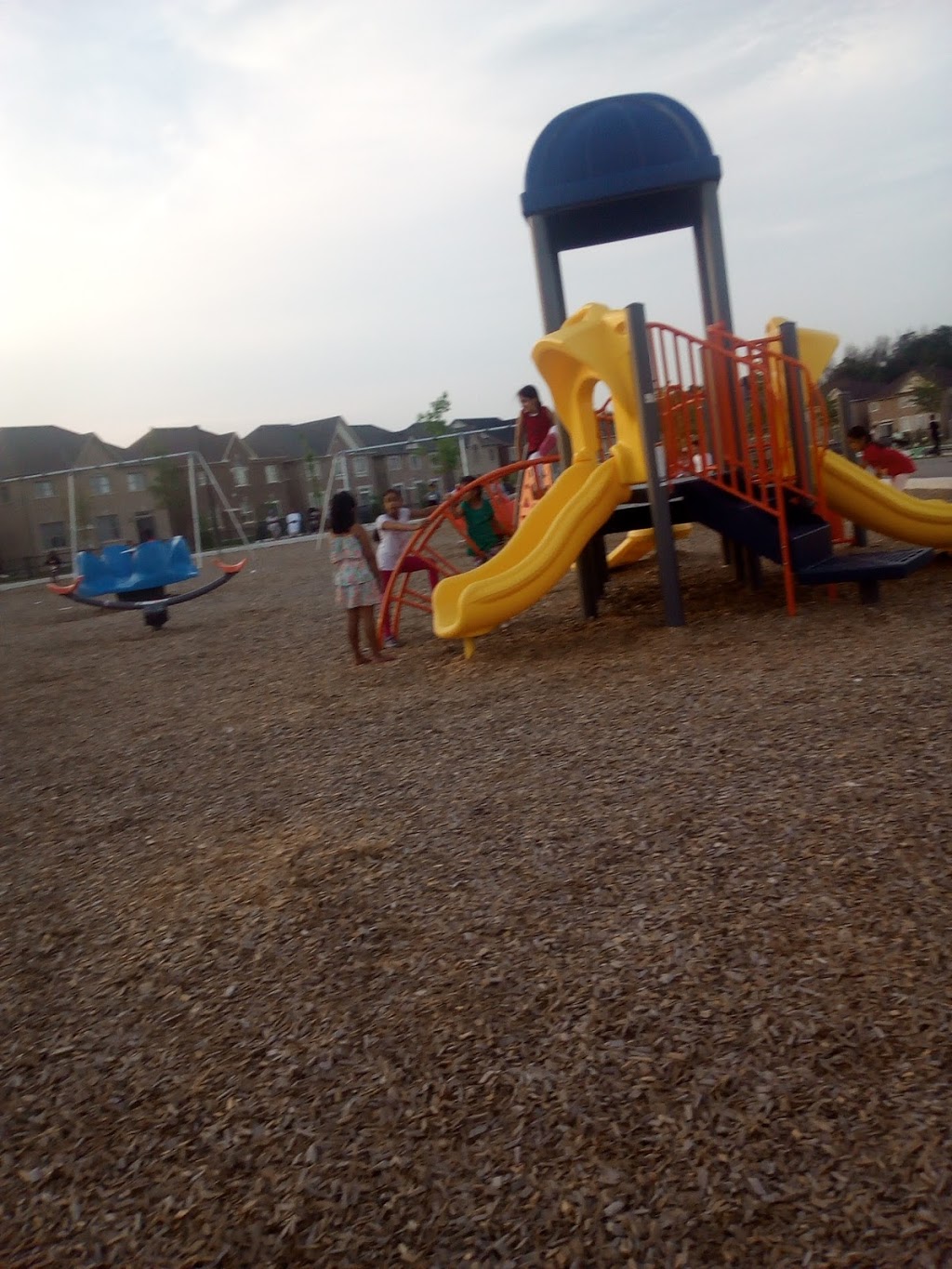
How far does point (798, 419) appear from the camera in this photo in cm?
755

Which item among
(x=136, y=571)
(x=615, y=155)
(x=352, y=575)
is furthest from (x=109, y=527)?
(x=615, y=155)

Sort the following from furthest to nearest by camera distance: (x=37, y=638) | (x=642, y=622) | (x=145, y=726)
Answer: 1. (x=37, y=638)
2. (x=642, y=622)
3. (x=145, y=726)

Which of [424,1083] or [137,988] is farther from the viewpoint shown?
[137,988]

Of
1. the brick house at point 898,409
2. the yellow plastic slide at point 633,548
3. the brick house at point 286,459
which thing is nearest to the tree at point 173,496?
the brick house at point 286,459

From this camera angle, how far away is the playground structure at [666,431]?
24.6 ft

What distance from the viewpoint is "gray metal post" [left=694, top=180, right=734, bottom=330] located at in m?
8.47

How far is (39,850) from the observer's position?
188 inches

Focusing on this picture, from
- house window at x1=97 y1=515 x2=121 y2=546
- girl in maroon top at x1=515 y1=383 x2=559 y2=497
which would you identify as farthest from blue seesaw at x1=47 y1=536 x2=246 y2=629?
house window at x1=97 y1=515 x2=121 y2=546

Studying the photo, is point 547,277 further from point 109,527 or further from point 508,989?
point 109,527

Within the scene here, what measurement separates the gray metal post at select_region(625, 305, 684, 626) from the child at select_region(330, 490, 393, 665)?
2.21 meters

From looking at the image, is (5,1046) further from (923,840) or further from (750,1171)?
(923,840)

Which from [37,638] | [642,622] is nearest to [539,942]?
[642,622]

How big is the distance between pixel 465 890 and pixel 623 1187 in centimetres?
149

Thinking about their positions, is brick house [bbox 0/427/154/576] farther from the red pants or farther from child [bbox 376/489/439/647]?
child [bbox 376/489/439/647]
